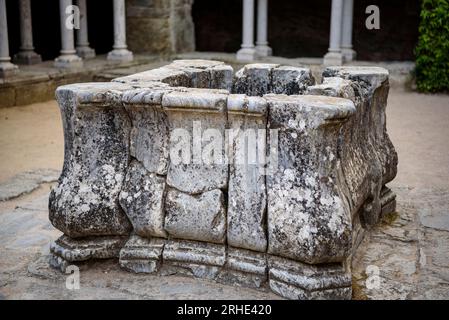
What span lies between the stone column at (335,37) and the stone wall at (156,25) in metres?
3.12

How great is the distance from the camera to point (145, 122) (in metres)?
3.45

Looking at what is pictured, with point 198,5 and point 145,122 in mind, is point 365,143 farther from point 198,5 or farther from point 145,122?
point 198,5

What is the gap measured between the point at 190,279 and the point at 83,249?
621 mm

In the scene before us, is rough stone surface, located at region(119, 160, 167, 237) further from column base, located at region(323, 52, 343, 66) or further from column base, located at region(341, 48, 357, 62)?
column base, located at region(341, 48, 357, 62)

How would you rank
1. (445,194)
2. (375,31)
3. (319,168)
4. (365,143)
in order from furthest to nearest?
1. (375,31)
2. (445,194)
3. (365,143)
4. (319,168)

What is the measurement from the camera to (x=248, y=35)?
11.9m

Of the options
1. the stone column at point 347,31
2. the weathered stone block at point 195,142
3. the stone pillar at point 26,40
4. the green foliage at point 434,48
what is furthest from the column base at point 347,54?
the weathered stone block at point 195,142

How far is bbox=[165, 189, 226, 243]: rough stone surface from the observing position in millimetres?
3332

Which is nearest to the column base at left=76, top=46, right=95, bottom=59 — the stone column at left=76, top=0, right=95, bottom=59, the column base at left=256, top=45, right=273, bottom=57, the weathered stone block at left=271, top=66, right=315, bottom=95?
the stone column at left=76, top=0, right=95, bottom=59

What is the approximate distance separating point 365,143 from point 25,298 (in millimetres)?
2279

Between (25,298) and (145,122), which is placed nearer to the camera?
(25,298)

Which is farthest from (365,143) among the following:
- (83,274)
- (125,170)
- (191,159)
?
(83,274)

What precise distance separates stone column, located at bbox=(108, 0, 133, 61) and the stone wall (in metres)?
0.80

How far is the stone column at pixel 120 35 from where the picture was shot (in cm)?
1134
